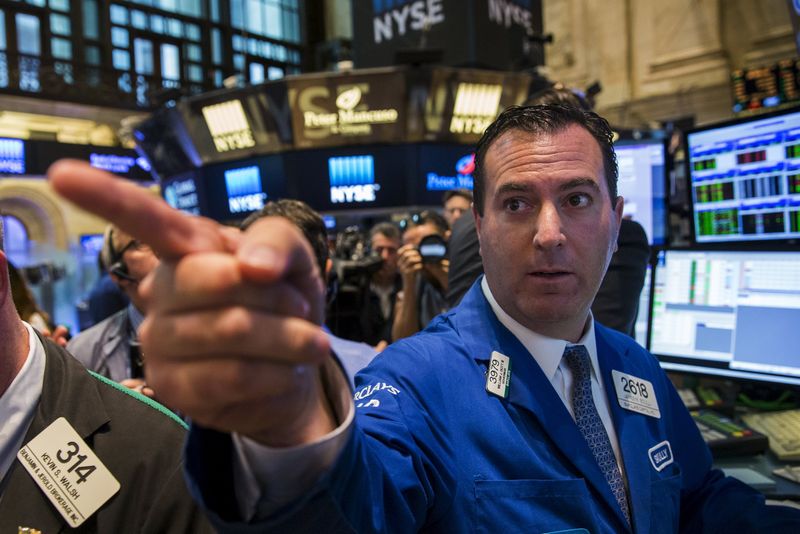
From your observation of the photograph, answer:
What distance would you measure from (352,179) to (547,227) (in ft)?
20.6

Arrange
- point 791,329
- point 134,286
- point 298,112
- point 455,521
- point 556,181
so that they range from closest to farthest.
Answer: point 455,521
point 556,181
point 791,329
point 134,286
point 298,112

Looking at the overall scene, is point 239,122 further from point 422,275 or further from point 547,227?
point 547,227

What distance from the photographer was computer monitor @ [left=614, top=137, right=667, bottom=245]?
2662 mm

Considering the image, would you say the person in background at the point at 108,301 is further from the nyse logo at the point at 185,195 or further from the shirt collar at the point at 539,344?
the nyse logo at the point at 185,195

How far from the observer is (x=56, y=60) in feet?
46.1

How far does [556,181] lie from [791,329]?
3.58ft

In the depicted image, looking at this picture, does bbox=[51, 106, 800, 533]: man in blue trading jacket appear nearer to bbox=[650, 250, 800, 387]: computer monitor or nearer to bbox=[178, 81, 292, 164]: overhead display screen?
bbox=[650, 250, 800, 387]: computer monitor

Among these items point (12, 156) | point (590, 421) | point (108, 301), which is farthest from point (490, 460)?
point (12, 156)

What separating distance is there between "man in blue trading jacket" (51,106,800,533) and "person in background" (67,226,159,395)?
1.35 m

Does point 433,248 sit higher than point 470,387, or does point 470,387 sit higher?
point 433,248

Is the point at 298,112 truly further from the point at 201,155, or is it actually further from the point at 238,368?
the point at 238,368

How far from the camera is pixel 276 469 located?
0.58 metres

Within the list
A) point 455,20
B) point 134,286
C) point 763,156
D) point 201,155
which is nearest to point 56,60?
point 201,155

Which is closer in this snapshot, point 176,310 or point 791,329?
point 176,310
